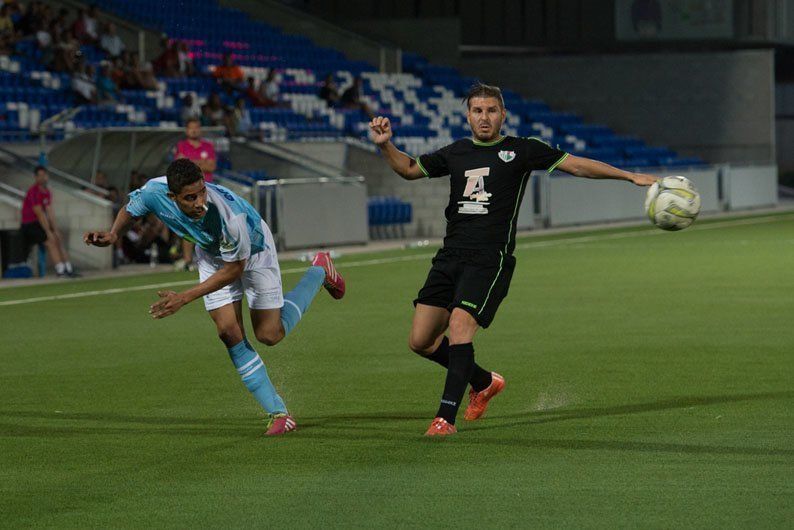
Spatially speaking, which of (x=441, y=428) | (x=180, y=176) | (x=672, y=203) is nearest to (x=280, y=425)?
(x=441, y=428)

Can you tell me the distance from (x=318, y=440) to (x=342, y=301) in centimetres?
881

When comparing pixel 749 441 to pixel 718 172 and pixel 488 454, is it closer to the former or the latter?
pixel 488 454

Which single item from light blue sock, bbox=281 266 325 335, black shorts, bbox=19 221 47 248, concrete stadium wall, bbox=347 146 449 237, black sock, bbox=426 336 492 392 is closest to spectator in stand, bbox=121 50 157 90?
concrete stadium wall, bbox=347 146 449 237

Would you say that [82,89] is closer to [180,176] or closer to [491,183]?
[491,183]

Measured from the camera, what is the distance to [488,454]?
7793 mm

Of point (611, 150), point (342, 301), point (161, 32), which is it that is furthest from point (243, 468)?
point (611, 150)

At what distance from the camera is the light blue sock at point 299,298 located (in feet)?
29.8

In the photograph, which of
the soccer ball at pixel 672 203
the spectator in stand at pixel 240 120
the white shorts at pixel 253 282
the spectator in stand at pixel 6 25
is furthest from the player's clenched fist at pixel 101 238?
the spectator in stand at pixel 240 120

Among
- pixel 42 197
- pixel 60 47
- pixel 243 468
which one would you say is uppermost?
pixel 60 47

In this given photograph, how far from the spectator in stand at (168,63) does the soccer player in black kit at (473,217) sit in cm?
2367

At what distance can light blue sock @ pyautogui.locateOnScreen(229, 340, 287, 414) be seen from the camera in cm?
849

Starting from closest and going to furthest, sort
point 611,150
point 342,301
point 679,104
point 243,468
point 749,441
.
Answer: point 243,468 → point 749,441 → point 342,301 → point 611,150 → point 679,104

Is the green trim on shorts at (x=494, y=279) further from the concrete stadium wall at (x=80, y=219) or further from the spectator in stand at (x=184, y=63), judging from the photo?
the spectator in stand at (x=184, y=63)

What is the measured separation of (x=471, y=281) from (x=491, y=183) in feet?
1.89
